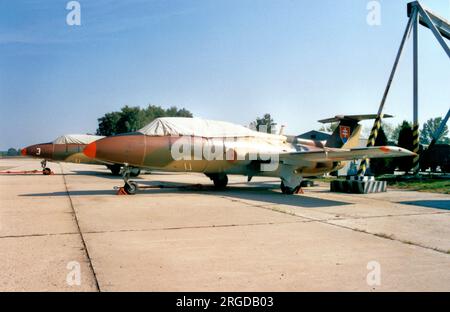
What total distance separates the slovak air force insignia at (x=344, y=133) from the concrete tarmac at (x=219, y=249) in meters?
7.68

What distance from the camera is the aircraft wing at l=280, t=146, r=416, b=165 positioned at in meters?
10.4

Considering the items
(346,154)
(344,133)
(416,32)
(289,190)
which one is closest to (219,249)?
(346,154)

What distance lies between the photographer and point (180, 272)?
12.6ft

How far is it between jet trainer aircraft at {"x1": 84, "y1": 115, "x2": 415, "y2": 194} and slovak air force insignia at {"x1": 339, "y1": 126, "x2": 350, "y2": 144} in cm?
199

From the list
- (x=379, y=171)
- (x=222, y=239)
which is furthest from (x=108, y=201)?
(x=379, y=171)

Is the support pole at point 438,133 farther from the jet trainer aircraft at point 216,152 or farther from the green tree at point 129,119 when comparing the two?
the green tree at point 129,119

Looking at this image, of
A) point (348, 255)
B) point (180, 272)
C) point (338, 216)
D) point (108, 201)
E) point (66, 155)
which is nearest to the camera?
point (180, 272)

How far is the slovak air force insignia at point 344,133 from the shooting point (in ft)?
52.4

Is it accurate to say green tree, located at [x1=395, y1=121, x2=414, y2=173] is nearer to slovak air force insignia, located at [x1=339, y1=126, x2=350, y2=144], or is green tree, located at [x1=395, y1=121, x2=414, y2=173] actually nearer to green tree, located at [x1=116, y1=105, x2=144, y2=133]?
slovak air force insignia, located at [x1=339, y1=126, x2=350, y2=144]

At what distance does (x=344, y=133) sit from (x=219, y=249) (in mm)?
12713

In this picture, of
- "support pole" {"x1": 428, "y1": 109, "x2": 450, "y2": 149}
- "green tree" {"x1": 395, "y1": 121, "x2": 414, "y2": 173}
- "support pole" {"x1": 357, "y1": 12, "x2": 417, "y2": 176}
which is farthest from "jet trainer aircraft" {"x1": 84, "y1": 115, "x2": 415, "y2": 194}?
"green tree" {"x1": 395, "y1": 121, "x2": 414, "y2": 173}

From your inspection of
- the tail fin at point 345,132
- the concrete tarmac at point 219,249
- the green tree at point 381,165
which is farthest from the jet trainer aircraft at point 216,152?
the green tree at point 381,165
